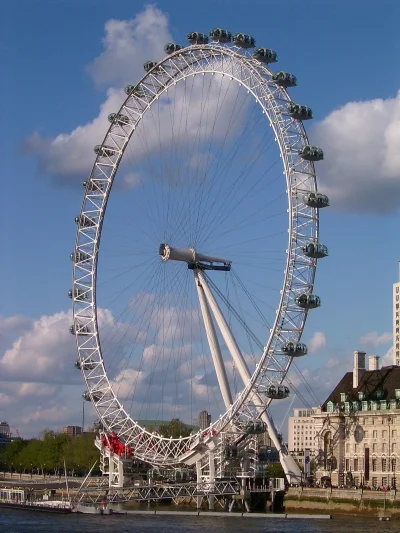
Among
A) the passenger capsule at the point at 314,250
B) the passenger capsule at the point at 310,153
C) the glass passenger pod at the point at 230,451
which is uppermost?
the passenger capsule at the point at 310,153

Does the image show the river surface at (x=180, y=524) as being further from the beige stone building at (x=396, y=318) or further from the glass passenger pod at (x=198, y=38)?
the beige stone building at (x=396, y=318)

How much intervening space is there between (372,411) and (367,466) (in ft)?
16.3

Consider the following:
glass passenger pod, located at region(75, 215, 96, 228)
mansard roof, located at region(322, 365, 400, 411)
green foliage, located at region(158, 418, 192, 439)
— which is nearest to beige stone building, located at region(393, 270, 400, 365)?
green foliage, located at region(158, 418, 192, 439)

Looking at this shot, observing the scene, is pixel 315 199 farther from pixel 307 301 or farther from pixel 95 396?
pixel 95 396

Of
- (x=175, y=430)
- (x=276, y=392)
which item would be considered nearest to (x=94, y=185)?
(x=276, y=392)

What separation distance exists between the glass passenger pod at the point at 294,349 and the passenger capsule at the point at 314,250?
21.6 feet

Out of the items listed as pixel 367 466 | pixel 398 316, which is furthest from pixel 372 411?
pixel 398 316

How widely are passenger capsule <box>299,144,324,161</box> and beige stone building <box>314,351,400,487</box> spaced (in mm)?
27254

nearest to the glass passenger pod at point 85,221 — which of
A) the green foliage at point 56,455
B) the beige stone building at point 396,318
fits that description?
the green foliage at point 56,455

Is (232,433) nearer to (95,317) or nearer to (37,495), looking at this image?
(95,317)

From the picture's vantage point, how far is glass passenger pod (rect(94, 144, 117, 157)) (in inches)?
3925

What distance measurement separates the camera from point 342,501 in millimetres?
85125

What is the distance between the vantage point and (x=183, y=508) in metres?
93.7

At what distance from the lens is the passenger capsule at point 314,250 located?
80750mm
